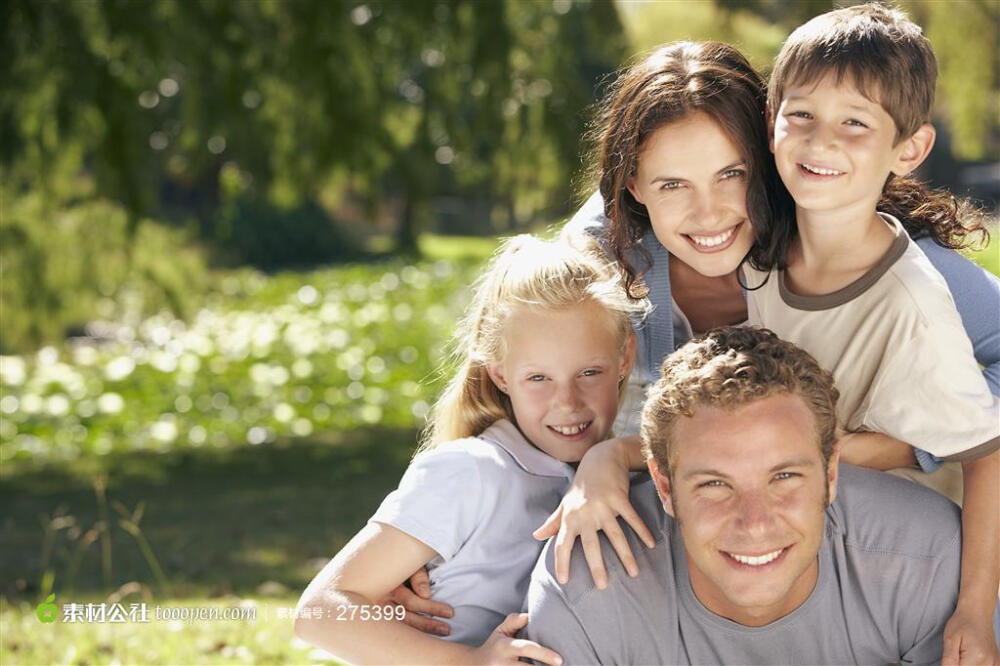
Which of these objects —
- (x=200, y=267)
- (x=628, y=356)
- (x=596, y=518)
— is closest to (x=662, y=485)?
(x=596, y=518)

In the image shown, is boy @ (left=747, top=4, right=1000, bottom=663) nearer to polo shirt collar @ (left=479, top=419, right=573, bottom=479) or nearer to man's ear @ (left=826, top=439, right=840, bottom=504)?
man's ear @ (left=826, top=439, right=840, bottom=504)

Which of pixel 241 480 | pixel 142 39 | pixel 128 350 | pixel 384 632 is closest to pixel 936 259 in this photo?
pixel 384 632

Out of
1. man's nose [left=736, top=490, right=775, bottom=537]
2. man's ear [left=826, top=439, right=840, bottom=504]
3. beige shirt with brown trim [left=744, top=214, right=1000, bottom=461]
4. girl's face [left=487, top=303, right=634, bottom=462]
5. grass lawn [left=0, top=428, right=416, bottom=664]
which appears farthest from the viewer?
grass lawn [left=0, top=428, right=416, bottom=664]

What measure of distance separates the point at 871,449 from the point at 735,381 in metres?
0.52

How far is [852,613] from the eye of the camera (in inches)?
99.3

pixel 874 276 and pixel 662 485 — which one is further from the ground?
pixel 874 276

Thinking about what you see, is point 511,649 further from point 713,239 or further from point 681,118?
point 681,118

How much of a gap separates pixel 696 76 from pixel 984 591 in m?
1.38

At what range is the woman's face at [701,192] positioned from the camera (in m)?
3.03

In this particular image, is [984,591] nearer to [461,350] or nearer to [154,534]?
[461,350]

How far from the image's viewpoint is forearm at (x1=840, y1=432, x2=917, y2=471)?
2803mm

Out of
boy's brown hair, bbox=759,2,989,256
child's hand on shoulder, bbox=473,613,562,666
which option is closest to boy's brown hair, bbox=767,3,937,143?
boy's brown hair, bbox=759,2,989,256

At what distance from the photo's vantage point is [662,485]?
2605mm

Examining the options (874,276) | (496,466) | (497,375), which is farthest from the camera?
(497,375)
